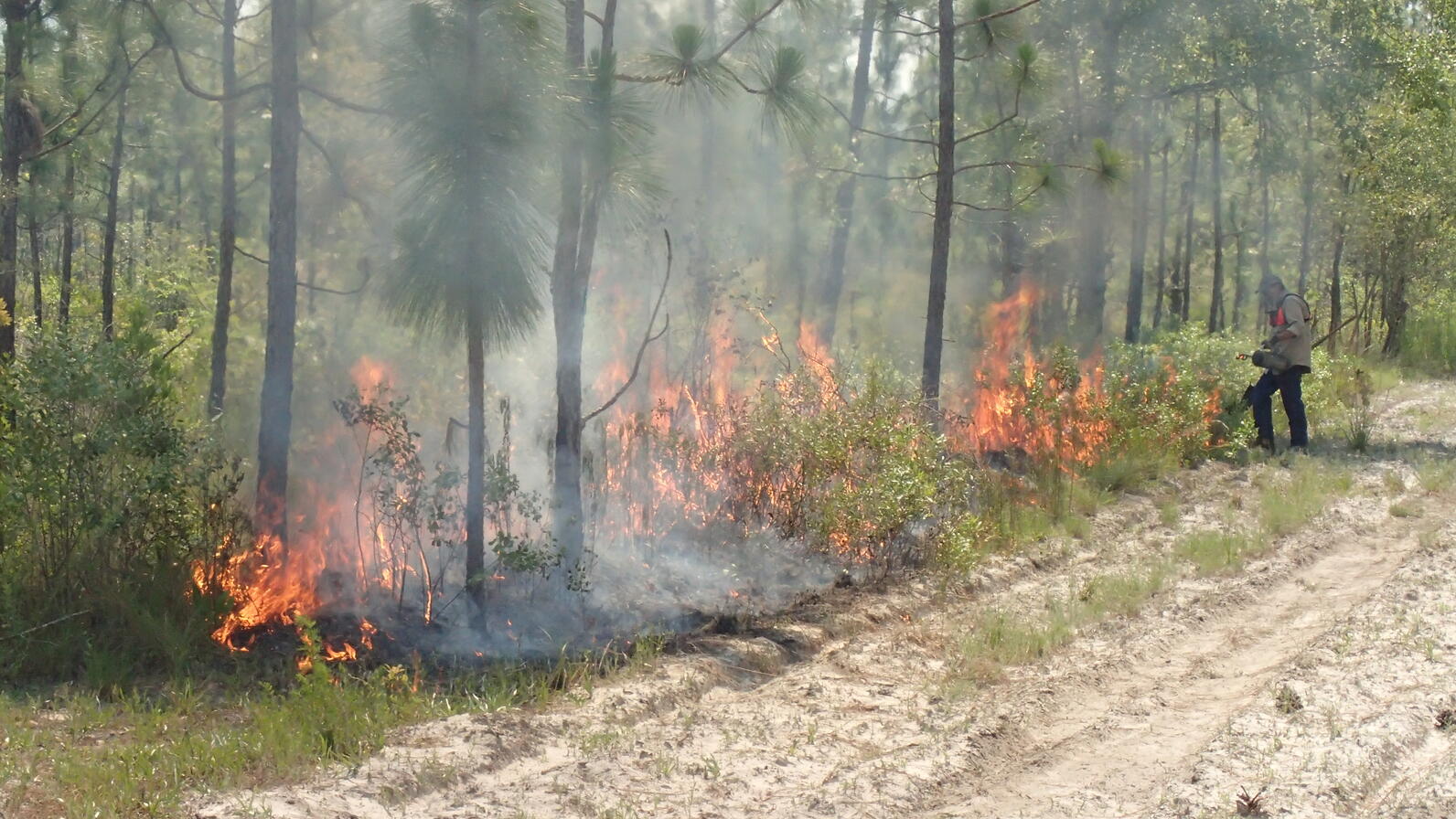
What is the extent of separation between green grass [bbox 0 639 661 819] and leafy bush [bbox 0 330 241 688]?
→ 27.5 inches

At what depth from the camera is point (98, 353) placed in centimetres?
775

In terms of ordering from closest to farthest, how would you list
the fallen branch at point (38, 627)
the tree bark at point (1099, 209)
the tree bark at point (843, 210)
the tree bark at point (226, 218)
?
the fallen branch at point (38, 627), the tree bark at point (226, 218), the tree bark at point (1099, 209), the tree bark at point (843, 210)

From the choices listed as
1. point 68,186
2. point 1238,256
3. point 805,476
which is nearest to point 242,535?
point 805,476

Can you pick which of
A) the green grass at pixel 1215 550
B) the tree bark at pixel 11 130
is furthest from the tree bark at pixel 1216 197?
the tree bark at pixel 11 130

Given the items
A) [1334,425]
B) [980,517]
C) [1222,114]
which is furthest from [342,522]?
[1222,114]

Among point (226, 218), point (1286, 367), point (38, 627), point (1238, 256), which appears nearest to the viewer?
point (38, 627)

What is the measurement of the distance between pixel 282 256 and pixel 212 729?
401 centimetres

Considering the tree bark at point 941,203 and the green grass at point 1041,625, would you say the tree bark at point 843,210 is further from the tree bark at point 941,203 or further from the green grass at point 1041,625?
the green grass at point 1041,625

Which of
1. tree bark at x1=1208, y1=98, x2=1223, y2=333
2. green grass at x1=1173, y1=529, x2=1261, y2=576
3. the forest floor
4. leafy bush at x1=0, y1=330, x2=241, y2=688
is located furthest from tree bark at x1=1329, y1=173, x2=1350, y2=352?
leafy bush at x1=0, y1=330, x2=241, y2=688

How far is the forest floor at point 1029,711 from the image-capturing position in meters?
5.06

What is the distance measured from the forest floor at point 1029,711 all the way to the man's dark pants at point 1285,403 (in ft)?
12.8

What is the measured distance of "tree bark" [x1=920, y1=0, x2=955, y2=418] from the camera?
12125 mm

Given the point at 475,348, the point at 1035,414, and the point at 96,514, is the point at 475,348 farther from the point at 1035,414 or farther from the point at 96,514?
the point at 1035,414

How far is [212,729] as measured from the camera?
613cm
